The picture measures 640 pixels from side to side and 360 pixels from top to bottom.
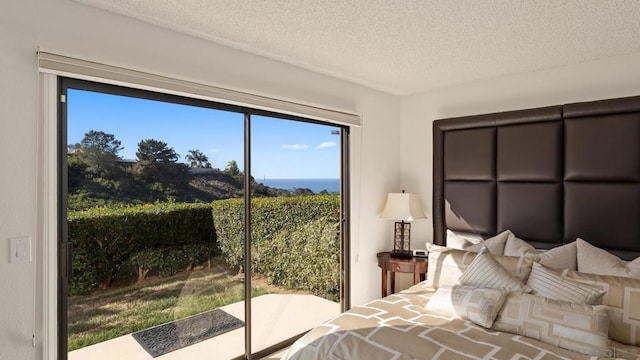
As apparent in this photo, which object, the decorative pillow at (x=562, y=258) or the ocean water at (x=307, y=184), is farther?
the ocean water at (x=307, y=184)

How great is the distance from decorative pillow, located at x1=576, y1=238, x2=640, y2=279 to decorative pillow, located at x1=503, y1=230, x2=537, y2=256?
308mm

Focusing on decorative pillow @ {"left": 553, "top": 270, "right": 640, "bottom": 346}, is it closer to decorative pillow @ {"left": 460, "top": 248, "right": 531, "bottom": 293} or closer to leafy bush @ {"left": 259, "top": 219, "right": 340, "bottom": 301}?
decorative pillow @ {"left": 460, "top": 248, "right": 531, "bottom": 293}

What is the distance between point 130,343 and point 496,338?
7.02 ft

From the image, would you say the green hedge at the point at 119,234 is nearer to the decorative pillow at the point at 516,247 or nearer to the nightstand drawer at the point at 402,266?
the nightstand drawer at the point at 402,266

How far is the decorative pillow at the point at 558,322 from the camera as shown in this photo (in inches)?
71.4

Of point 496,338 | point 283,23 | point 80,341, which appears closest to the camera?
point 496,338

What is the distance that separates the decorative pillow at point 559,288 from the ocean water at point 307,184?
1.76 meters

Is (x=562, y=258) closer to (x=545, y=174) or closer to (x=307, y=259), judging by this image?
(x=545, y=174)

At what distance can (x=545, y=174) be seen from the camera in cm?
289

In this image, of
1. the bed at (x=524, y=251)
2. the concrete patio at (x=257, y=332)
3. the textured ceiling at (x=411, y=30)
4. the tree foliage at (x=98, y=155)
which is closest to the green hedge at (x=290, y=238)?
the concrete patio at (x=257, y=332)

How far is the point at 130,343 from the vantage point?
2.27 meters

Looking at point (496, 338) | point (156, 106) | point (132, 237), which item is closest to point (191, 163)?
point (156, 106)

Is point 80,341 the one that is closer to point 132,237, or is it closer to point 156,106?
point 132,237

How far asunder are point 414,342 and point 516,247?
1428mm
